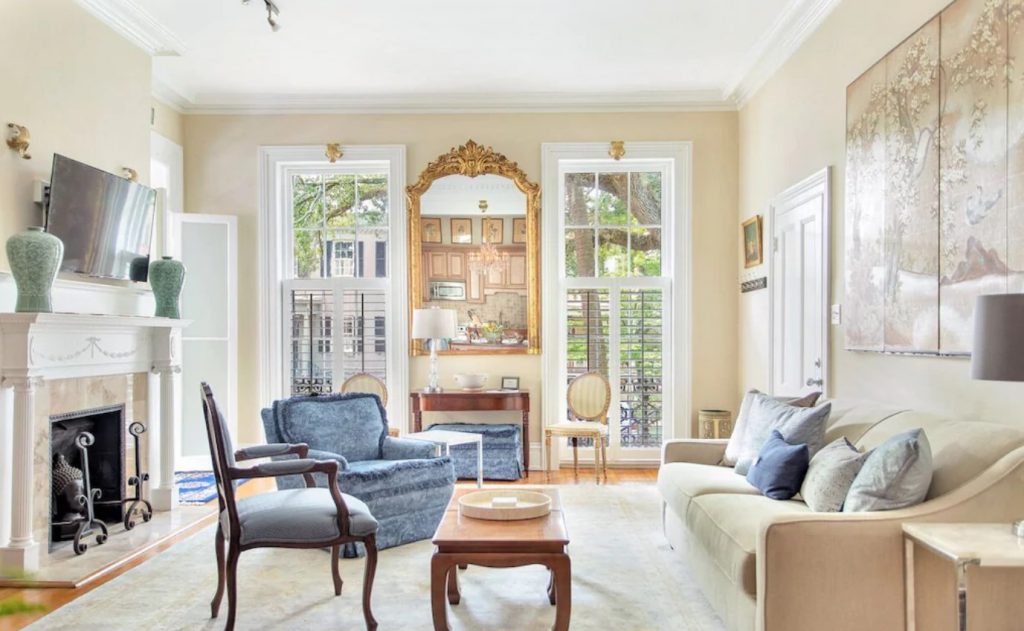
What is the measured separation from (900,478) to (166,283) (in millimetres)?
4113

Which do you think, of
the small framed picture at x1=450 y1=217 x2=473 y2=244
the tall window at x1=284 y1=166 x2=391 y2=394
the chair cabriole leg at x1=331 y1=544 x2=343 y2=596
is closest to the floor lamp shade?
the chair cabriole leg at x1=331 y1=544 x2=343 y2=596

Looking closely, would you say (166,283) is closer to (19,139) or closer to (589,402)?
(19,139)

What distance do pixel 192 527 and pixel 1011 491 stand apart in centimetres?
402

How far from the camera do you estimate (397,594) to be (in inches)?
126

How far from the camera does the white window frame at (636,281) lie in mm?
6012

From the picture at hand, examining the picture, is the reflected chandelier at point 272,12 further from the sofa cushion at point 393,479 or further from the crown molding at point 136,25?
the sofa cushion at point 393,479

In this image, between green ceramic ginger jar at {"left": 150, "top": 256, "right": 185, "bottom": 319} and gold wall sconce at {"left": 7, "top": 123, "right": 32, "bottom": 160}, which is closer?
gold wall sconce at {"left": 7, "top": 123, "right": 32, "bottom": 160}

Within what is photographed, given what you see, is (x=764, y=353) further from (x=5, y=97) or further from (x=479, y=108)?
(x=5, y=97)

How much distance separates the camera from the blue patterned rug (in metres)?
5.11

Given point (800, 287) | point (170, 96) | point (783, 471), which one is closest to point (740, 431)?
point (783, 471)

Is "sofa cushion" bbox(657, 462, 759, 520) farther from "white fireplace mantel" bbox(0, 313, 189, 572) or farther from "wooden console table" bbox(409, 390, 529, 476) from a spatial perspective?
"white fireplace mantel" bbox(0, 313, 189, 572)

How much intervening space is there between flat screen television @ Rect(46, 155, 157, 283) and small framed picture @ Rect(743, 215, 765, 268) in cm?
407

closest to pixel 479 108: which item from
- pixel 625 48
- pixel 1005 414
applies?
pixel 625 48

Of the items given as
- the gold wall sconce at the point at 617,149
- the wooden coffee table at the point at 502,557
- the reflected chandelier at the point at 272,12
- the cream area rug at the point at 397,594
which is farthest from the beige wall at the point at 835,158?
the reflected chandelier at the point at 272,12
